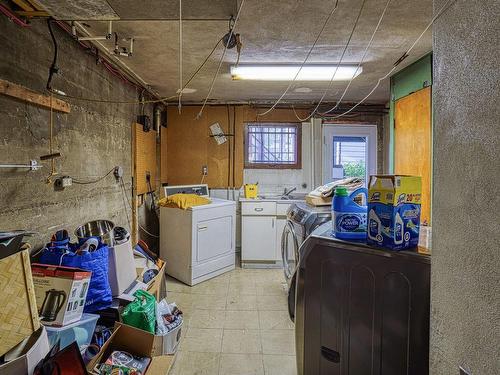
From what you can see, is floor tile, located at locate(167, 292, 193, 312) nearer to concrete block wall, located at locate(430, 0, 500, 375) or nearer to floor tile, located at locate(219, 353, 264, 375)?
floor tile, located at locate(219, 353, 264, 375)

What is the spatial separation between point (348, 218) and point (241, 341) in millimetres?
1609

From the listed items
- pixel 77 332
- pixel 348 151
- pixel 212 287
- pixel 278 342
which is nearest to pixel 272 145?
pixel 348 151

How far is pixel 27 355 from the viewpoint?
46.5 inches

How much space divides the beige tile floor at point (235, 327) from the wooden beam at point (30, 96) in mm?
1844

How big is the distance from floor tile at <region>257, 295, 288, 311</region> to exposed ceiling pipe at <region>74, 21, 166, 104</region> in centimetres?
256

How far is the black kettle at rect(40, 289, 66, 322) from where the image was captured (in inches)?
61.1

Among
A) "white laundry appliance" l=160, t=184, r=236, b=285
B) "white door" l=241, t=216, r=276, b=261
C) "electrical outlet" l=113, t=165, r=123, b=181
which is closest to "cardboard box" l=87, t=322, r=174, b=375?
"electrical outlet" l=113, t=165, r=123, b=181

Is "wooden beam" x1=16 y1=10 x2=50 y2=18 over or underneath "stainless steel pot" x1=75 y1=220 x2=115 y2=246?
over

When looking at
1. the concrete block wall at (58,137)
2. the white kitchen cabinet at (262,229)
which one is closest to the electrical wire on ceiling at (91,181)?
the concrete block wall at (58,137)

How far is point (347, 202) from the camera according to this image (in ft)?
4.36

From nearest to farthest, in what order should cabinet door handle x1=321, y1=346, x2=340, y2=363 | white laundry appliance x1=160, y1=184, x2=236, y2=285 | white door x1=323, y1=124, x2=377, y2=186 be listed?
cabinet door handle x1=321, y1=346, x2=340, y2=363
white laundry appliance x1=160, y1=184, x2=236, y2=285
white door x1=323, y1=124, x2=377, y2=186

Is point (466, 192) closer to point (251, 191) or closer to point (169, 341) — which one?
point (169, 341)

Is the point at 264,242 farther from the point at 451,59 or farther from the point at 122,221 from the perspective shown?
the point at 451,59

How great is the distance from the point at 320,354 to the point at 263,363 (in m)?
1.02
